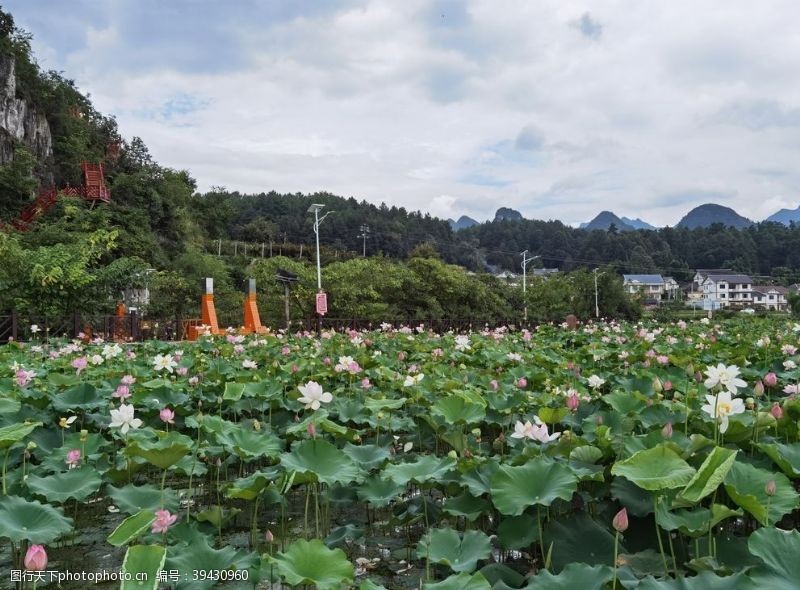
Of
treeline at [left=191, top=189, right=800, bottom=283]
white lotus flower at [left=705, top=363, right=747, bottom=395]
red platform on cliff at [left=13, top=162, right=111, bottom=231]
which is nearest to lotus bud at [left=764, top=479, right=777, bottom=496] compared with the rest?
white lotus flower at [left=705, top=363, right=747, bottom=395]

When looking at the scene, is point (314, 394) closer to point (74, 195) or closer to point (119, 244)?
point (119, 244)

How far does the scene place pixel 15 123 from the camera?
86.5ft

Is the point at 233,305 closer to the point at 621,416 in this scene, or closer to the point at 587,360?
the point at 587,360

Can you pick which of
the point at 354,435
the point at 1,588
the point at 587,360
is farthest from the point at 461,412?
the point at 587,360

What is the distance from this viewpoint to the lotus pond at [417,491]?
1.54 m

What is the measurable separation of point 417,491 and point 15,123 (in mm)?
29824

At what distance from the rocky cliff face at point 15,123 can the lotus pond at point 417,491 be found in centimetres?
2671

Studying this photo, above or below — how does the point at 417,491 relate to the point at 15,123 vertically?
below

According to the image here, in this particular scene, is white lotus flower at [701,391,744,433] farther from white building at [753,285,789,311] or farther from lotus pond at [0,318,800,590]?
white building at [753,285,789,311]

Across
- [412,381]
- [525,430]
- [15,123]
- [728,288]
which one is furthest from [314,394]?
[728,288]

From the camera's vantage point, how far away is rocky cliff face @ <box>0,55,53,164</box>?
25484 mm

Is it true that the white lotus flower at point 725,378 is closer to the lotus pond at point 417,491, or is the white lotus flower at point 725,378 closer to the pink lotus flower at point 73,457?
the lotus pond at point 417,491

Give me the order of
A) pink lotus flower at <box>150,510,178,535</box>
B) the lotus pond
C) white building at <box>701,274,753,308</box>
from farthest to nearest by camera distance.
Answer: white building at <box>701,274,753,308</box> → pink lotus flower at <box>150,510,178,535</box> → the lotus pond

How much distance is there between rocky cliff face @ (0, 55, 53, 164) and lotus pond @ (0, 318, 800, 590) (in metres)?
26.7
